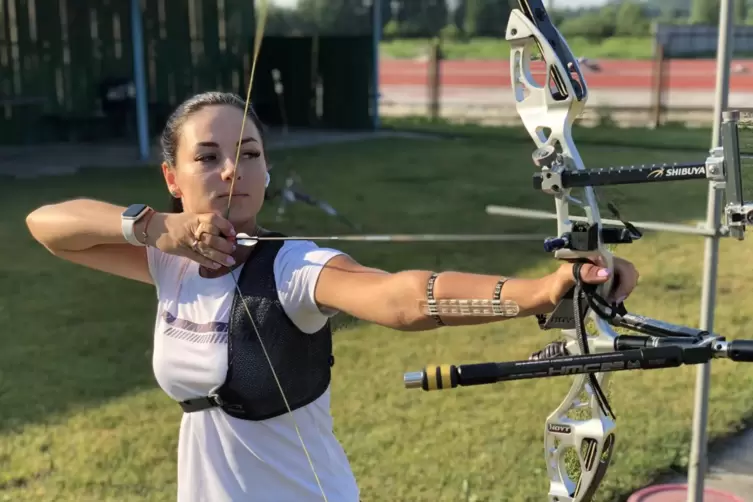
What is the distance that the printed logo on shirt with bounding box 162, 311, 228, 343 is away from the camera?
171 centimetres

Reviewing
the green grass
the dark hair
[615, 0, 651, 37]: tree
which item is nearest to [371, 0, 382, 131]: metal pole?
the green grass

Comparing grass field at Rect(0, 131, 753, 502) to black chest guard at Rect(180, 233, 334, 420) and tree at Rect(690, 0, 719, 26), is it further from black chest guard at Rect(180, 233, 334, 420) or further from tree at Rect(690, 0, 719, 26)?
tree at Rect(690, 0, 719, 26)

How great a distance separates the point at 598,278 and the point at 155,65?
16.9 meters

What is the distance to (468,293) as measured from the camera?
4.85 ft

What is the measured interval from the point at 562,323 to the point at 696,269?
5.47 metres

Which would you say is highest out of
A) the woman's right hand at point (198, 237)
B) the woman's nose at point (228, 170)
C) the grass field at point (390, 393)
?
the woman's nose at point (228, 170)

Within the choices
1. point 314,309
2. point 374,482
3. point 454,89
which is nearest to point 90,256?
point 314,309

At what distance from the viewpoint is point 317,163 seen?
12945mm

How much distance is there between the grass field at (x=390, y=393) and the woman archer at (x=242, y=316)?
25.7 inches

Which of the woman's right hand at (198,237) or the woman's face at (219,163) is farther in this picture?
the woman's face at (219,163)

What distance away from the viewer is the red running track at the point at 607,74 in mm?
27672

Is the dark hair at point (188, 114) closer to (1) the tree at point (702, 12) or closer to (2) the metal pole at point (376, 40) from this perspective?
(2) the metal pole at point (376, 40)

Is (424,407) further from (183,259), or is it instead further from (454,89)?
(454,89)

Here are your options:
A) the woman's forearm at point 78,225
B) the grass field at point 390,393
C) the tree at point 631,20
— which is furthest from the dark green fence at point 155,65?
the woman's forearm at point 78,225
